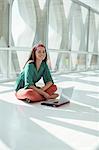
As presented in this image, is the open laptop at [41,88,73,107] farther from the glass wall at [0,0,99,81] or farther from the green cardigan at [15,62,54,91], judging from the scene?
the glass wall at [0,0,99,81]

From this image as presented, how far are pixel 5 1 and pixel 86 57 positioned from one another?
7.06 meters

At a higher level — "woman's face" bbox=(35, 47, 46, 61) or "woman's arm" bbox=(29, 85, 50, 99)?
"woman's face" bbox=(35, 47, 46, 61)

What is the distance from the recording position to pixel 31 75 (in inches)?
176

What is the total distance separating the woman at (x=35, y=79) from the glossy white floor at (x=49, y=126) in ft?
0.54

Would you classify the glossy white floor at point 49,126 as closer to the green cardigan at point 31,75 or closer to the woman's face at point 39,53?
the green cardigan at point 31,75

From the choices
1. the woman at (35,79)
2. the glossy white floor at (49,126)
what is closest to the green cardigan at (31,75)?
the woman at (35,79)

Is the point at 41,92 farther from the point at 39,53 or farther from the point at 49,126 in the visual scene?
the point at 49,126

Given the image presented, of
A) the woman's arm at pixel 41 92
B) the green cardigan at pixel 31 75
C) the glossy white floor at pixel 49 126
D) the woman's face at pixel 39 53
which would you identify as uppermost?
the woman's face at pixel 39 53

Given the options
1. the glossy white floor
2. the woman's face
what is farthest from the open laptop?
the woman's face

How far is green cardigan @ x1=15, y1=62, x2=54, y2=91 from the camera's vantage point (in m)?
4.44

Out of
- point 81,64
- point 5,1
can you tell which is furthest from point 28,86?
point 81,64

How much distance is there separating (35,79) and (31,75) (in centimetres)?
21

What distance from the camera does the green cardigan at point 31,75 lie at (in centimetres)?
444

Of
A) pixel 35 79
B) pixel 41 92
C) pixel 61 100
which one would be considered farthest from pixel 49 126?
pixel 35 79
